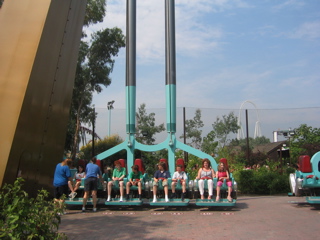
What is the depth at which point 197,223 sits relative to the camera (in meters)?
7.55

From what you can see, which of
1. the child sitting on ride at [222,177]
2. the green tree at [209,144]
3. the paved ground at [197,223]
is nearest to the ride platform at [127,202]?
the paved ground at [197,223]

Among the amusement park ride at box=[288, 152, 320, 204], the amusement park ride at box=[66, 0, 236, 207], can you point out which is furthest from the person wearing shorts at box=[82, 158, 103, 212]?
the amusement park ride at box=[288, 152, 320, 204]

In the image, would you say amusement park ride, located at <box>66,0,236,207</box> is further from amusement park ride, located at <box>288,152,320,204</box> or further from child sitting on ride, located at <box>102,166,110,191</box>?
amusement park ride, located at <box>288,152,320,204</box>

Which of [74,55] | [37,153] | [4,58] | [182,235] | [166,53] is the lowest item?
[182,235]

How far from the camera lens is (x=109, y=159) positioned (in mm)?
22109

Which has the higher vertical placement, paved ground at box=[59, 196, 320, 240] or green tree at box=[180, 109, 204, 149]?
green tree at box=[180, 109, 204, 149]

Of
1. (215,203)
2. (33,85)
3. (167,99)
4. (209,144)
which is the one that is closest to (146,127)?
(209,144)

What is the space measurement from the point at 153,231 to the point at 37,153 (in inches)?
109

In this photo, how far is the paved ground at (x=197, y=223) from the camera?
629 centimetres

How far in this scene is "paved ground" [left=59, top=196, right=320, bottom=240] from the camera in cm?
629

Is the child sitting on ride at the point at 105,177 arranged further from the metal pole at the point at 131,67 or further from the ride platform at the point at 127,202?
the metal pole at the point at 131,67

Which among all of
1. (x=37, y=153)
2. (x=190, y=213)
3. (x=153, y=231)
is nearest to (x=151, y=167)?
(x=190, y=213)

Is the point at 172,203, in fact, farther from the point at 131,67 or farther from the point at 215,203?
the point at 131,67

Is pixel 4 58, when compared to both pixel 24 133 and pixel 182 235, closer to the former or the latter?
pixel 24 133
